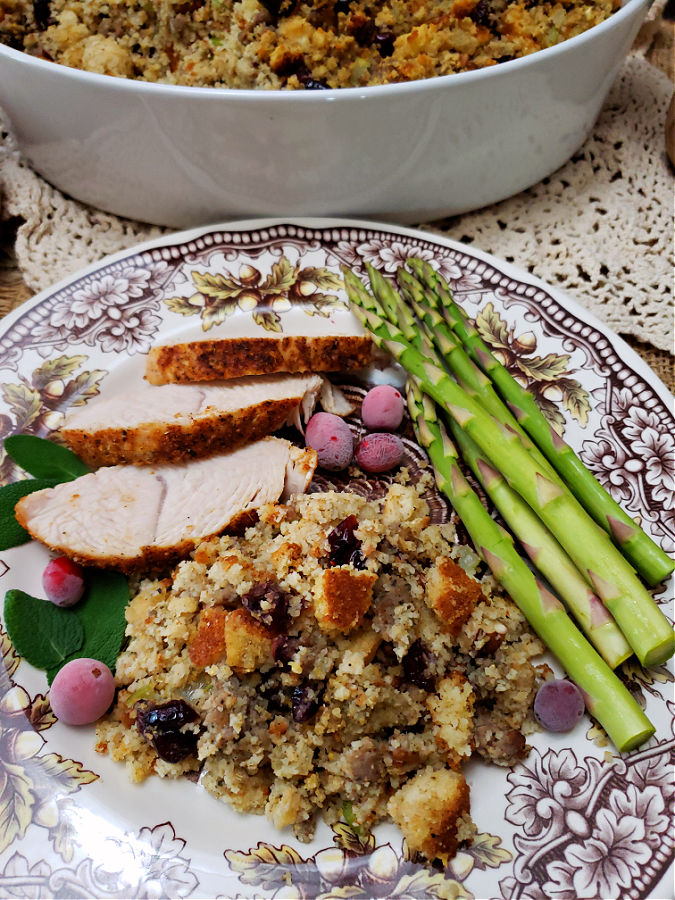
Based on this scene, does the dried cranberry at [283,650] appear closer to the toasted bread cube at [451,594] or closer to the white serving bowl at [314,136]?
the toasted bread cube at [451,594]

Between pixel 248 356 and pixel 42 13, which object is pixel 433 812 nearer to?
pixel 248 356

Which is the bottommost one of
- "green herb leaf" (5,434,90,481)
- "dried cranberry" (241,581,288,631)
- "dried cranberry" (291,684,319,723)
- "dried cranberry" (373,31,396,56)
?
"green herb leaf" (5,434,90,481)

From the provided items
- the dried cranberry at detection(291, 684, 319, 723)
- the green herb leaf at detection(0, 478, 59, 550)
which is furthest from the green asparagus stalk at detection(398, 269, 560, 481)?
the green herb leaf at detection(0, 478, 59, 550)

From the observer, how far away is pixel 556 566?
7.07 feet

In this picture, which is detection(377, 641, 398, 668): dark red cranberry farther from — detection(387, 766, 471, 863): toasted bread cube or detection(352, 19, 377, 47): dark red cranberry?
detection(352, 19, 377, 47): dark red cranberry

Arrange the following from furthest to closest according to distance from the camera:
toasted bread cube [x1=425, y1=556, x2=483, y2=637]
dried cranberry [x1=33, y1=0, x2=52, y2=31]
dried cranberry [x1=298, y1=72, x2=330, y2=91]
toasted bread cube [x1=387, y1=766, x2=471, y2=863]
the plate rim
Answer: dried cranberry [x1=33, y1=0, x2=52, y2=31] < dried cranberry [x1=298, y1=72, x2=330, y2=91] < the plate rim < toasted bread cube [x1=425, y1=556, x2=483, y2=637] < toasted bread cube [x1=387, y1=766, x2=471, y2=863]

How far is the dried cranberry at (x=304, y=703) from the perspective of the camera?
1887 mm

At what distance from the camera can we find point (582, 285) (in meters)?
3.05

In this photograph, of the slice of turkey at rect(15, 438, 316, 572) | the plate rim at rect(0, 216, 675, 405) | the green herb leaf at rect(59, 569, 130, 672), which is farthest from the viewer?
the plate rim at rect(0, 216, 675, 405)

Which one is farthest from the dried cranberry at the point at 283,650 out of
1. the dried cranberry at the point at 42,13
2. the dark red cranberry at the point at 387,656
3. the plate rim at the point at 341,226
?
the dried cranberry at the point at 42,13

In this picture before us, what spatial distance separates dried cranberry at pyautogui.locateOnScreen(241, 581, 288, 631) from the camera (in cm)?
193

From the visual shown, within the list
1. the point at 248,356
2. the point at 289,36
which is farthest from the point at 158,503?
the point at 289,36

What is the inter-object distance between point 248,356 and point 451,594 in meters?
1.10

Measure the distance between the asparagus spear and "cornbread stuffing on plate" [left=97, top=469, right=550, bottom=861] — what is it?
164 mm
